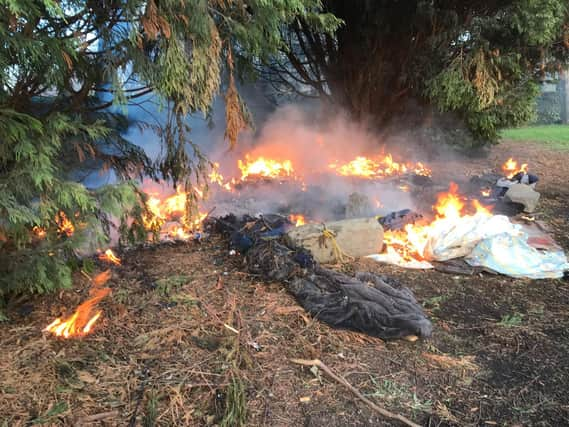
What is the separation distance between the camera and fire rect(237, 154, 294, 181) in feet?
28.4

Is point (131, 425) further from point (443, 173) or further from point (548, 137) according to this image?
point (548, 137)

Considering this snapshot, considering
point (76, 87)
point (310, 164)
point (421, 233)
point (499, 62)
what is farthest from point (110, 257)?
point (499, 62)

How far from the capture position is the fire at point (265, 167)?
8664 millimetres

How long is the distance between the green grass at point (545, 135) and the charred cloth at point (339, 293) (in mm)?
10755

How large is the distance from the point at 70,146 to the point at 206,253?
1979 millimetres

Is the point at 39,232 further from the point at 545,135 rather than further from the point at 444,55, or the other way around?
the point at 545,135

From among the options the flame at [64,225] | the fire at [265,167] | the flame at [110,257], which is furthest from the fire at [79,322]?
the fire at [265,167]

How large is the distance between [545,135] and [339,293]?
1399cm

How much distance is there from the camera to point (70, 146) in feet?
11.2

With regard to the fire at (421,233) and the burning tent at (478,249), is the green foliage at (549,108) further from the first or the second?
the burning tent at (478,249)

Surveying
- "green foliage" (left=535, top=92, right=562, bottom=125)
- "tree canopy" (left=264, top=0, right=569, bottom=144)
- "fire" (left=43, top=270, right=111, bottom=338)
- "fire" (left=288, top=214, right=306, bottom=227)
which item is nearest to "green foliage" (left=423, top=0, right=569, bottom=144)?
"tree canopy" (left=264, top=0, right=569, bottom=144)

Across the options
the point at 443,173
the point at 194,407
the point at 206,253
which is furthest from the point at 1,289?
the point at 443,173

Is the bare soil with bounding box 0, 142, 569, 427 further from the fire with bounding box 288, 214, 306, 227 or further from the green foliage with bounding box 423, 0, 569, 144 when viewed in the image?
the green foliage with bounding box 423, 0, 569, 144

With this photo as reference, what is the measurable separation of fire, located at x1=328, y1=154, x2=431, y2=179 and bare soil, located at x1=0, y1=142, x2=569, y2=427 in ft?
15.7
